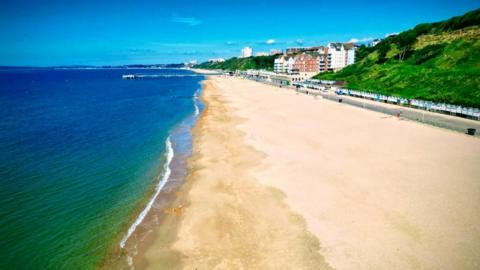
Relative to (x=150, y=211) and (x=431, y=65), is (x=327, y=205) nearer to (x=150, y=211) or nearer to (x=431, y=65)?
(x=150, y=211)

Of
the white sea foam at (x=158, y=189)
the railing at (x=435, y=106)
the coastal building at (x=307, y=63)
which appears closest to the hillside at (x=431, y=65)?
the railing at (x=435, y=106)

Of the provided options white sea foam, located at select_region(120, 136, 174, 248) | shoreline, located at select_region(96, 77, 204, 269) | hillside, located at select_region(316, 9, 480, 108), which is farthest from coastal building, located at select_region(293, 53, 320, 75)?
shoreline, located at select_region(96, 77, 204, 269)

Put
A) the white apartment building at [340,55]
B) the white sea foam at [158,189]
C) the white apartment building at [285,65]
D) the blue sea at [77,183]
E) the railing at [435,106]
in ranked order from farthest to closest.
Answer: the white apartment building at [285,65] → the white apartment building at [340,55] → the railing at [435,106] → the white sea foam at [158,189] → the blue sea at [77,183]

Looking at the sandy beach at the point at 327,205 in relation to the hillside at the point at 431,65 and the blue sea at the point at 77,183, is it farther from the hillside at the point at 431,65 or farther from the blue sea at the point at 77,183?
the hillside at the point at 431,65

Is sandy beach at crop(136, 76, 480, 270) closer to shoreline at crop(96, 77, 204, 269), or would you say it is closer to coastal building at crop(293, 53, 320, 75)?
shoreline at crop(96, 77, 204, 269)

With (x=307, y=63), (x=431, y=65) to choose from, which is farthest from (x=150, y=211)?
(x=307, y=63)

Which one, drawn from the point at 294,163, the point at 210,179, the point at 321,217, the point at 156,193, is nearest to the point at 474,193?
the point at 321,217
